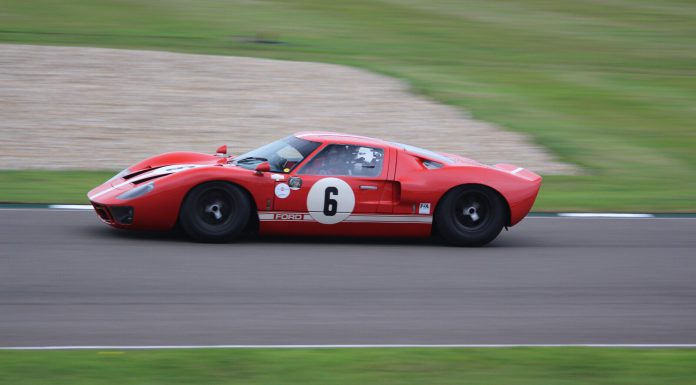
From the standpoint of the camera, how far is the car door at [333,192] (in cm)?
899

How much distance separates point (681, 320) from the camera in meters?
7.08

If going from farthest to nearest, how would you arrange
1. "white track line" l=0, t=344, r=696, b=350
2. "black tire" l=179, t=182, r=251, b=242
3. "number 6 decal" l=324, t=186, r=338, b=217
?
"number 6 decal" l=324, t=186, r=338, b=217 < "black tire" l=179, t=182, r=251, b=242 < "white track line" l=0, t=344, r=696, b=350

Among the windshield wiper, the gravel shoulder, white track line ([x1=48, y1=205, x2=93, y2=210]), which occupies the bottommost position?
white track line ([x1=48, y1=205, x2=93, y2=210])

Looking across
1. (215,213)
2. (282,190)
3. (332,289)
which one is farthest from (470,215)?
(215,213)

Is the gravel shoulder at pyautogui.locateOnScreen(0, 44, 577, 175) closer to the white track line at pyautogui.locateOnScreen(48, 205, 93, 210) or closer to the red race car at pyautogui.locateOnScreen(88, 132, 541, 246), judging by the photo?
the white track line at pyautogui.locateOnScreen(48, 205, 93, 210)

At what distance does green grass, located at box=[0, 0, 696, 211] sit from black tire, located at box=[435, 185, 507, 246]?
257 centimetres

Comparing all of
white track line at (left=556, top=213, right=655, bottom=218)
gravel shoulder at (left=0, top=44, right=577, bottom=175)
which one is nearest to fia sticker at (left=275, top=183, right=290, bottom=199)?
white track line at (left=556, top=213, right=655, bottom=218)

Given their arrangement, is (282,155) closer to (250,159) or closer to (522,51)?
(250,159)

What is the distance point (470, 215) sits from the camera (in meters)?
9.49

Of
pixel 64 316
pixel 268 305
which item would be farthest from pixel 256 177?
pixel 64 316

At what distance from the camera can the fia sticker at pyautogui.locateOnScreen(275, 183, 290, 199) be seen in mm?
8945

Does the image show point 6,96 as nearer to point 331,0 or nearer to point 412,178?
point 412,178

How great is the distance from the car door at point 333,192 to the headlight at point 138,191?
114 cm

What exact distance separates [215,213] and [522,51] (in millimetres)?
17295
